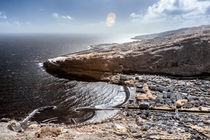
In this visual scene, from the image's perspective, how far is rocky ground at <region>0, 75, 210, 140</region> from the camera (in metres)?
18.7

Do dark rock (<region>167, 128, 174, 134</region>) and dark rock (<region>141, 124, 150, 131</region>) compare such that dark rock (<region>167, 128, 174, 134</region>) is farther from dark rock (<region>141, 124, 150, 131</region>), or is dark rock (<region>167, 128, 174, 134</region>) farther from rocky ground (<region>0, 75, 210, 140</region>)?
dark rock (<region>141, 124, 150, 131</region>)

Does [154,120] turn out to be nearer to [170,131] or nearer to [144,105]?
[170,131]

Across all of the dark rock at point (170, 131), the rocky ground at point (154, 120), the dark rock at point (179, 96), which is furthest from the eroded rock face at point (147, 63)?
the dark rock at point (170, 131)

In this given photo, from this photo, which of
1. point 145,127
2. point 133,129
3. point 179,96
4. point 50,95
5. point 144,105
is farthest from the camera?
point 50,95

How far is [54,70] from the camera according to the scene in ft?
179

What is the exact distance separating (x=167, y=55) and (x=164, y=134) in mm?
41049

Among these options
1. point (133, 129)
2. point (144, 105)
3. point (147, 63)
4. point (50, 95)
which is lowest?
point (133, 129)

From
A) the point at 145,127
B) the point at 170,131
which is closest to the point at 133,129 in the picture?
the point at 145,127

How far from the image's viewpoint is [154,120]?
2358cm

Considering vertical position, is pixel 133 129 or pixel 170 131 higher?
pixel 170 131

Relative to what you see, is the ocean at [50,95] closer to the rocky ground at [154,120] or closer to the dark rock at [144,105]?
the rocky ground at [154,120]

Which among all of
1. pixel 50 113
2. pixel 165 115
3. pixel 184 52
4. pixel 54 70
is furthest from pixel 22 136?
pixel 184 52

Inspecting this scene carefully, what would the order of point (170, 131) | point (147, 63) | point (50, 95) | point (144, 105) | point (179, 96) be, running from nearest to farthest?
1. point (170, 131)
2. point (144, 105)
3. point (179, 96)
4. point (50, 95)
5. point (147, 63)

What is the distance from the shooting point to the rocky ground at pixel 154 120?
61.3ft
